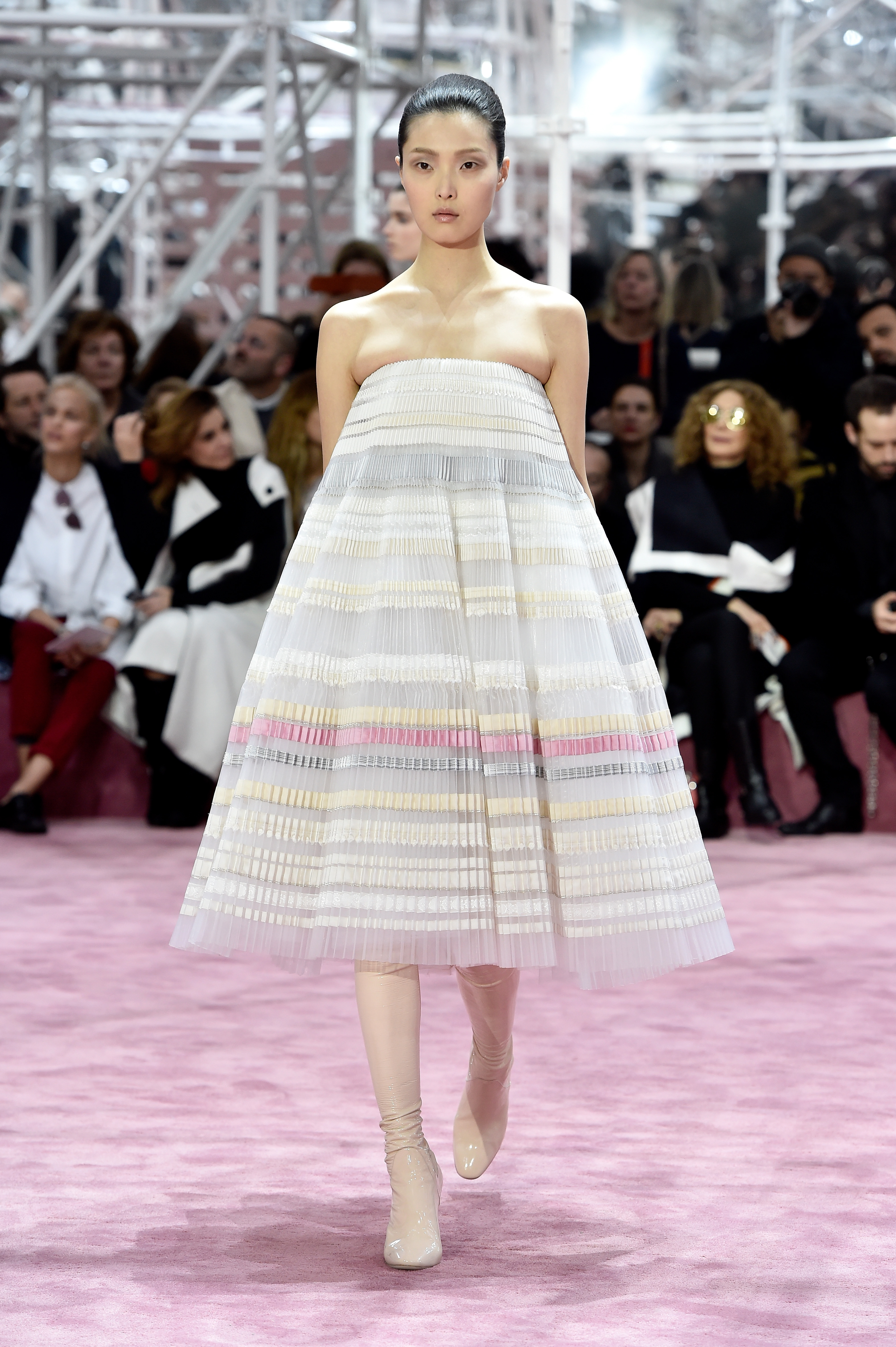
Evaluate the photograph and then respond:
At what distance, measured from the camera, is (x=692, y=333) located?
24.2ft

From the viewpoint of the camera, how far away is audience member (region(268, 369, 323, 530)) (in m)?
6.10

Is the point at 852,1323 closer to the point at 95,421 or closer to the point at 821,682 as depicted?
the point at 821,682

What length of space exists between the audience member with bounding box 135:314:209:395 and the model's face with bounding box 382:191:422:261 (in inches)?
140

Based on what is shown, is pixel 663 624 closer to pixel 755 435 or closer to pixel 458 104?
pixel 755 435

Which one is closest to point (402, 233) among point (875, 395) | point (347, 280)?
point (347, 280)

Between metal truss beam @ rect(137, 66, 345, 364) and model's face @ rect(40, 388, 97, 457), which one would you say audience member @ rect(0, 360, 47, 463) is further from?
metal truss beam @ rect(137, 66, 345, 364)

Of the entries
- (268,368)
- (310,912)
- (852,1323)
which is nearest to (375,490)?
(310,912)

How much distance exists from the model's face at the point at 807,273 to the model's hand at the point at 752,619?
1398 millimetres

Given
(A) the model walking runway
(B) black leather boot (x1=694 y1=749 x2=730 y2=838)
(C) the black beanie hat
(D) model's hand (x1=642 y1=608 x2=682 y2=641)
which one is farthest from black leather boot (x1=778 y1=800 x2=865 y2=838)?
(A) the model walking runway

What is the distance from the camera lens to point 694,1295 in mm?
2211

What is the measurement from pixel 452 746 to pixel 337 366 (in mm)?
506

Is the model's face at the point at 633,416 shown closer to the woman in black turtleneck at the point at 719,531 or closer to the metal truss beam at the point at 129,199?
the woman in black turtleneck at the point at 719,531

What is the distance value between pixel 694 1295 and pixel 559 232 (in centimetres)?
363

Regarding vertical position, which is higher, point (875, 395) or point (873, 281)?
point (873, 281)
